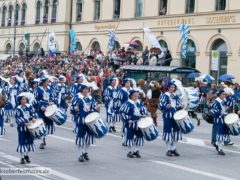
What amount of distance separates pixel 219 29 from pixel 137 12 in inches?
373

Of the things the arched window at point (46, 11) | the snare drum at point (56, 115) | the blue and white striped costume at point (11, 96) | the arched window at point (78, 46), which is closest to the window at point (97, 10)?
the arched window at point (78, 46)

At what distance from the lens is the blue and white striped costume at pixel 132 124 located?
546 inches

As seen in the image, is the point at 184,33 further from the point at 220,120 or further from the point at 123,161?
the point at 123,161

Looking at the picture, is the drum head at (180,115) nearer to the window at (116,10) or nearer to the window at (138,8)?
the window at (138,8)

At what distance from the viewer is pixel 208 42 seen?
34719 millimetres

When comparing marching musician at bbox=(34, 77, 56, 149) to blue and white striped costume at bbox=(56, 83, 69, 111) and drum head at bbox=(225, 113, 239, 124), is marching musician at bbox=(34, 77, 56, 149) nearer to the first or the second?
blue and white striped costume at bbox=(56, 83, 69, 111)

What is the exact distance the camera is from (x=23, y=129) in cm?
1245

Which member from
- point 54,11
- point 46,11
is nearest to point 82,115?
point 54,11

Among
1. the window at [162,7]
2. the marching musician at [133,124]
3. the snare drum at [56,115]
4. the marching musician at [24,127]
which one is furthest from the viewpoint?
the window at [162,7]

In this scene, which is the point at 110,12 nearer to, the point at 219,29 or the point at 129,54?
the point at 129,54

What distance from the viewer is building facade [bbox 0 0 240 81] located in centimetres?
3369

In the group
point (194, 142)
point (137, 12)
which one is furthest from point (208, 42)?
point (194, 142)

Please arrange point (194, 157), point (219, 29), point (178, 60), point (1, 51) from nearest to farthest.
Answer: point (194, 157), point (219, 29), point (178, 60), point (1, 51)

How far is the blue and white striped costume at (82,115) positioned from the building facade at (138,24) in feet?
53.4
